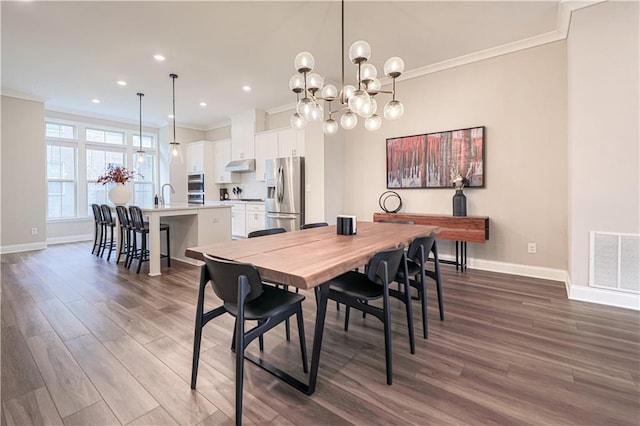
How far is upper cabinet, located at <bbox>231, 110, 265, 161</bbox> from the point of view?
661 cm

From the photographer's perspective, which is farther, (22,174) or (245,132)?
(245,132)

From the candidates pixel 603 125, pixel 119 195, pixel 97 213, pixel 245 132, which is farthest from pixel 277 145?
pixel 603 125

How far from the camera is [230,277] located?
4.65 feet

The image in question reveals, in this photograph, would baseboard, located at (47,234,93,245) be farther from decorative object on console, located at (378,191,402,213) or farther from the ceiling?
decorative object on console, located at (378,191,402,213)

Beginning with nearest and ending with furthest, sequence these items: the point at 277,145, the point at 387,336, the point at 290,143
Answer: the point at 387,336 < the point at 290,143 < the point at 277,145

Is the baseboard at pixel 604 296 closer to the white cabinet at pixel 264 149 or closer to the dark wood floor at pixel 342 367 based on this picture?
the dark wood floor at pixel 342 367

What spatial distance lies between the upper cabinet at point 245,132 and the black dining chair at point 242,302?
5349 millimetres

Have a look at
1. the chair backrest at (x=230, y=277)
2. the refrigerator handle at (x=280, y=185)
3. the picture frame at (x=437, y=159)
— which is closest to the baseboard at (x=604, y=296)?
the picture frame at (x=437, y=159)

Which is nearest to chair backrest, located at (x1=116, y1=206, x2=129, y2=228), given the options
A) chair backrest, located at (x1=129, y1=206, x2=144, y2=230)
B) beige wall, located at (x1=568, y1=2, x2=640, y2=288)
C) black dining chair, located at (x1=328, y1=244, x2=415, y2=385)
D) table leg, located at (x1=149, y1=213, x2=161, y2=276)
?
chair backrest, located at (x1=129, y1=206, x2=144, y2=230)

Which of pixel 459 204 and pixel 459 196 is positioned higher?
pixel 459 196

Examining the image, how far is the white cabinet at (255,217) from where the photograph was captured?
21.0 ft

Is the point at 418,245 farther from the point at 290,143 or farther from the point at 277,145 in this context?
the point at 277,145

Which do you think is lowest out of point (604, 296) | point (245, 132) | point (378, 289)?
point (604, 296)

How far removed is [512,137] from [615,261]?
1.75 meters
